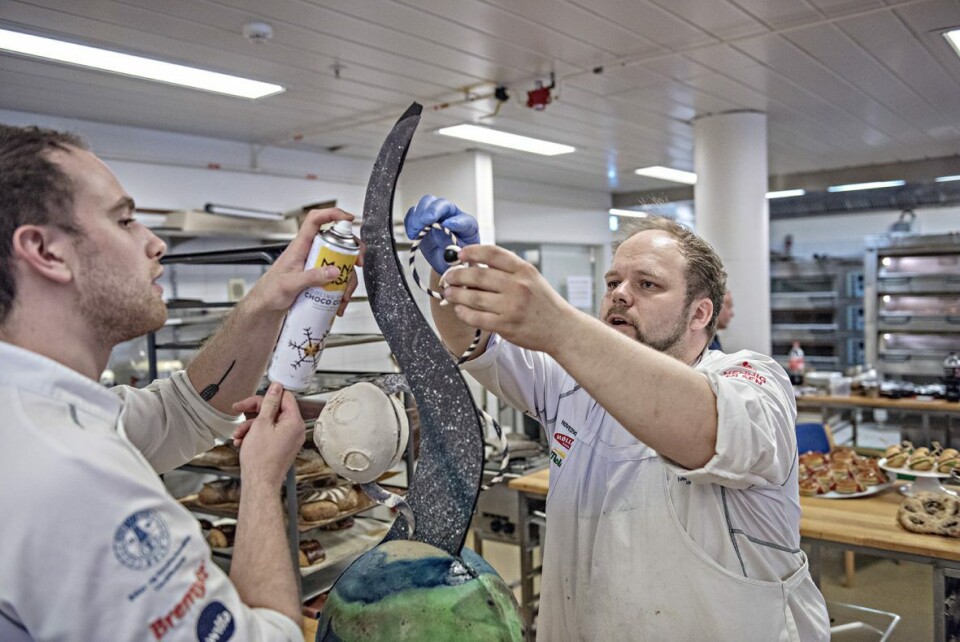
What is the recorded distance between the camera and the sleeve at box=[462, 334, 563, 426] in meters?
1.64

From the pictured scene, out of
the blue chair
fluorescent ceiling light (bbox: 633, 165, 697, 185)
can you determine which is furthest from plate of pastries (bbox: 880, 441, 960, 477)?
fluorescent ceiling light (bbox: 633, 165, 697, 185)

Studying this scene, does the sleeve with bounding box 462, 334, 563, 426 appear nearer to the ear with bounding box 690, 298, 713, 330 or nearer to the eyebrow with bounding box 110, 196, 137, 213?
the ear with bounding box 690, 298, 713, 330

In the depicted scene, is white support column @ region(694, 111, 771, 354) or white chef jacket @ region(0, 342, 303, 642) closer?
white chef jacket @ region(0, 342, 303, 642)

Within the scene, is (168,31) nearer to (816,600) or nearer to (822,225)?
(816,600)

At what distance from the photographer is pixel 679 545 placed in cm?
138

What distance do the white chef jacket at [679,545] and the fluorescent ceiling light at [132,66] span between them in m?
3.08

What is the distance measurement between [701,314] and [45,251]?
1.27 metres

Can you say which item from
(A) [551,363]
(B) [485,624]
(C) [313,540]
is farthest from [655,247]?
(C) [313,540]

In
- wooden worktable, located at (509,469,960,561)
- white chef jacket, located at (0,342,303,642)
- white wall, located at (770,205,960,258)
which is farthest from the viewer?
white wall, located at (770,205,960,258)

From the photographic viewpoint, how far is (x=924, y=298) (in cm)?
753

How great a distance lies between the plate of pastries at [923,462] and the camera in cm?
307

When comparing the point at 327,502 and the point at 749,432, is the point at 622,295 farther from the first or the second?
the point at 327,502

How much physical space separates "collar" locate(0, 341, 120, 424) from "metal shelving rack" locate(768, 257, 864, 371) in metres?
9.04

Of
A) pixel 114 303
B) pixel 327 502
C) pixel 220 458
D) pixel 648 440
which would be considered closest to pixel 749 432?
pixel 648 440
